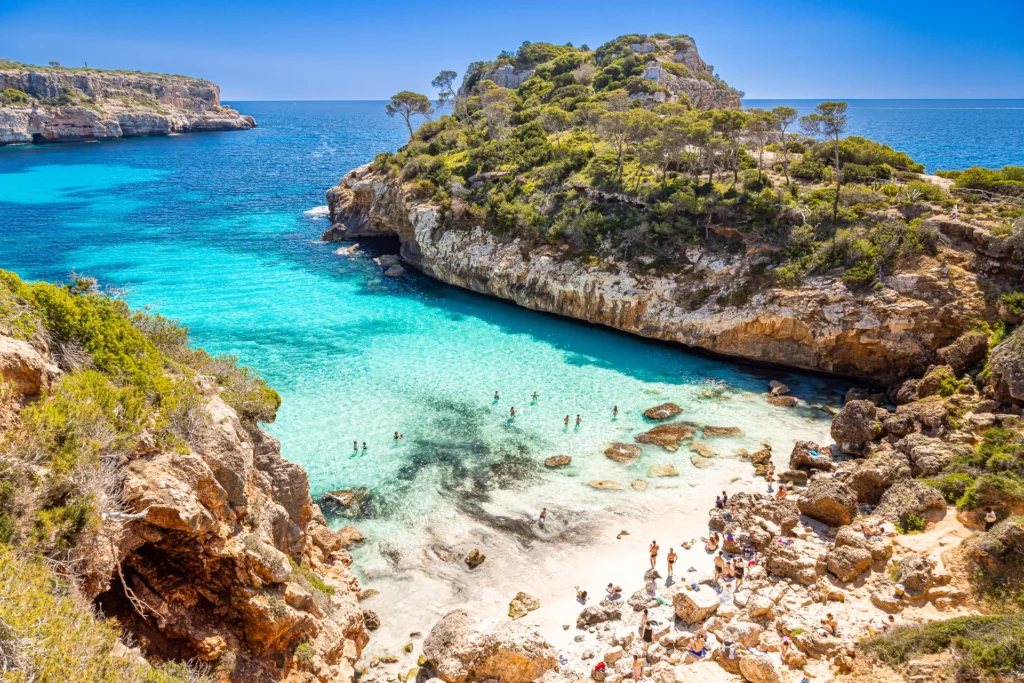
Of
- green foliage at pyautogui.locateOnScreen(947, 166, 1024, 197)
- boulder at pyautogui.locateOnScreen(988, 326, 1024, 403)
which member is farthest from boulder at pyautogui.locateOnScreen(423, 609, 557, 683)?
green foliage at pyautogui.locateOnScreen(947, 166, 1024, 197)

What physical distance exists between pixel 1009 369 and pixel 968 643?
1638 cm

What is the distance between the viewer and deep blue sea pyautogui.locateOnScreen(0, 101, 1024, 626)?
23.9 metres

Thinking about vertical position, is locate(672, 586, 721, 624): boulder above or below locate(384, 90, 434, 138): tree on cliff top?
below

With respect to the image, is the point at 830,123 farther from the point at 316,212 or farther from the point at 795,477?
the point at 316,212

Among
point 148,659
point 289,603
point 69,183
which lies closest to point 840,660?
point 289,603

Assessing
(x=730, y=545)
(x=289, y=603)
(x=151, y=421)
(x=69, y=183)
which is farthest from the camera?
(x=69, y=183)

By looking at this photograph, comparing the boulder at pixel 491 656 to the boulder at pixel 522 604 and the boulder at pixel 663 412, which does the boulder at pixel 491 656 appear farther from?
the boulder at pixel 663 412

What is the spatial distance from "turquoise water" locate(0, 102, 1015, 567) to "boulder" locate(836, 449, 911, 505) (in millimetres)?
4011

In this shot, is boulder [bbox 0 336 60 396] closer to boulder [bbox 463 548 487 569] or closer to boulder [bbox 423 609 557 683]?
boulder [bbox 423 609 557 683]

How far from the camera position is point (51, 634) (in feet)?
24.3

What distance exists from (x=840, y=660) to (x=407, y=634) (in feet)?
39.7

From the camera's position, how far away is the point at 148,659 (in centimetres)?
1012

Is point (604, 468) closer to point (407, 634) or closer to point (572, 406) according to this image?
point (572, 406)

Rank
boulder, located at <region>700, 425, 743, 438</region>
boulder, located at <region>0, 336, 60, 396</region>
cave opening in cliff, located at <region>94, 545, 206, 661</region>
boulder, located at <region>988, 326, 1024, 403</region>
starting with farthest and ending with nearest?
boulder, located at <region>700, 425, 743, 438</region>
boulder, located at <region>988, 326, 1024, 403</region>
cave opening in cliff, located at <region>94, 545, 206, 661</region>
boulder, located at <region>0, 336, 60, 396</region>
